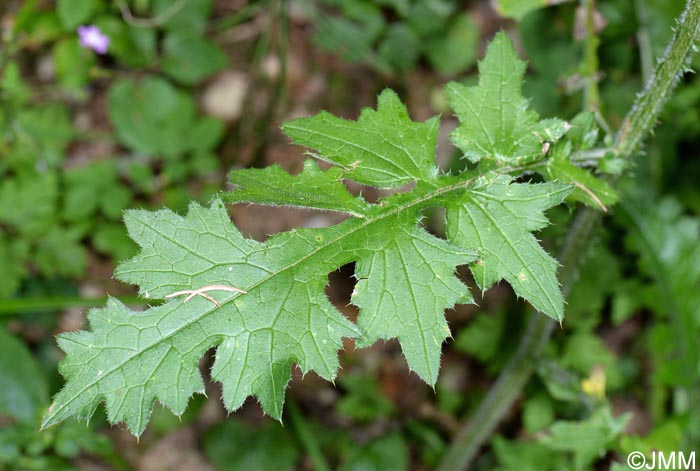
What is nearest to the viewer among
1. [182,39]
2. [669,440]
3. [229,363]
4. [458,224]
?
[229,363]

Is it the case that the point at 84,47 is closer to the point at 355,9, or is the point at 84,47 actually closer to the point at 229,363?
the point at 355,9

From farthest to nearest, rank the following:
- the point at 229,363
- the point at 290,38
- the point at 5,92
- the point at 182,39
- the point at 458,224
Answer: the point at 290,38 → the point at 182,39 → the point at 5,92 → the point at 458,224 → the point at 229,363

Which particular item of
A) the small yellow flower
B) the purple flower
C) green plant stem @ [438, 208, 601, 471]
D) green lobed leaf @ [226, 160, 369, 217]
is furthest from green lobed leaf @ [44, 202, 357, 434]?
the purple flower

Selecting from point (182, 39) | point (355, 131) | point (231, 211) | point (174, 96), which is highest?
point (355, 131)

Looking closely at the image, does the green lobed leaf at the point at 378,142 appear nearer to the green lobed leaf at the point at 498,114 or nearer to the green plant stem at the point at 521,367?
the green lobed leaf at the point at 498,114

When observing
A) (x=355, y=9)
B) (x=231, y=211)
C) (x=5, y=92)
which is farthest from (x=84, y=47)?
(x=355, y=9)

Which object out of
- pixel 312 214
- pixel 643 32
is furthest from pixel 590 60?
pixel 312 214

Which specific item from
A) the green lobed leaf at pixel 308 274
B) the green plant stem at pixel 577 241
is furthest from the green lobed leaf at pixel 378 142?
the green plant stem at pixel 577 241

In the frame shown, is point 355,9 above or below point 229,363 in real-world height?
above
